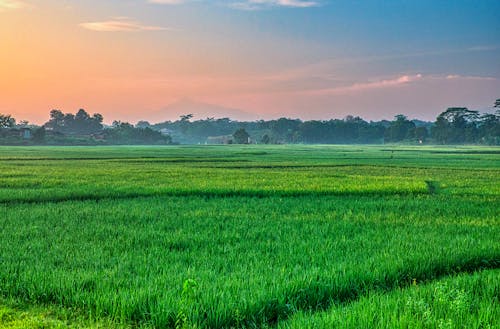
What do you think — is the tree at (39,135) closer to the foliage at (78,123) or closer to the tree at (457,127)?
the foliage at (78,123)

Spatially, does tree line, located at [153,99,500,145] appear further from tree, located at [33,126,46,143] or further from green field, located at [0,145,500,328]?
green field, located at [0,145,500,328]

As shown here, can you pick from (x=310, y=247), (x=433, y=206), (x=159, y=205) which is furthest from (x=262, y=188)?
(x=310, y=247)

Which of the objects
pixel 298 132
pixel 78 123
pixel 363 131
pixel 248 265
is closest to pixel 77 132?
pixel 78 123

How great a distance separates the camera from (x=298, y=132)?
159m

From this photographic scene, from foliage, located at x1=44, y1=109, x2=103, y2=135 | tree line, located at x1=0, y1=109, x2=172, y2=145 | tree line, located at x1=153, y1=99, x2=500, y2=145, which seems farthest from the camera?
foliage, located at x1=44, y1=109, x2=103, y2=135

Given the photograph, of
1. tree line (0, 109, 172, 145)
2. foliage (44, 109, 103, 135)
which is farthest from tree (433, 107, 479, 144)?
foliage (44, 109, 103, 135)

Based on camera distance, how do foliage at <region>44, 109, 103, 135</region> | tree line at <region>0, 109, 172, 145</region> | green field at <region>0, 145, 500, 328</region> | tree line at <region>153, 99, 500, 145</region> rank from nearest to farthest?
1. green field at <region>0, 145, 500, 328</region>
2. tree line at <region>0, 109, 172, 145</region>
3. tree line at <region>153, 99, 500, 145</region>
4. foliage at <region>44, 109, 103, 135</region>

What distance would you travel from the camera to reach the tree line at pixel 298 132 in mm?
97125

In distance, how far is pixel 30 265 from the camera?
6211mm

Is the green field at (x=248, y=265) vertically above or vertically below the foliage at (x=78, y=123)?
below

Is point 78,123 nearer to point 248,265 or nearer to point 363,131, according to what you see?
point 363,131

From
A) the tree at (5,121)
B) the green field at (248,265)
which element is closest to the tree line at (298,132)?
the tree at (5,121)

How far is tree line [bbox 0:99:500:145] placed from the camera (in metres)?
97.1

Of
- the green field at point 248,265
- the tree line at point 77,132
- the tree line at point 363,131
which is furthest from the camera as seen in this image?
the tree line at point 363,131
